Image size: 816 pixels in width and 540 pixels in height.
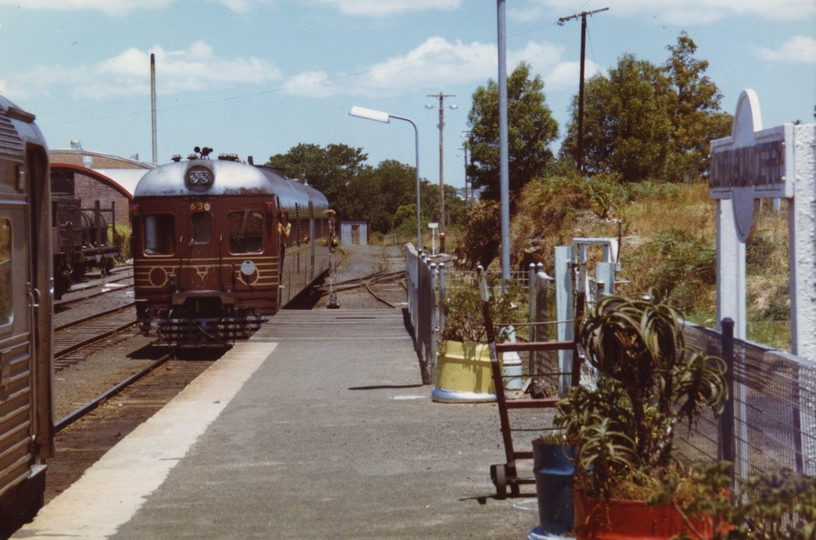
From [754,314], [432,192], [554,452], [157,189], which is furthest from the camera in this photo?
[432,192]

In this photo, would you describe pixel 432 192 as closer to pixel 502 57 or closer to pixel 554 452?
pixel 502 57

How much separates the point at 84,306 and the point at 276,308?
10611mm

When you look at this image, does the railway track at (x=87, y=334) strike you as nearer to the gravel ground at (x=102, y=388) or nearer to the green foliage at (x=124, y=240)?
the gravel ground at (x=102, y=388)

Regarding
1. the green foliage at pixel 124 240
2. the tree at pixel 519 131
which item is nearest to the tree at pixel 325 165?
the green foliage at pixel 124 240

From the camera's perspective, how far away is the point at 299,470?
806 centimetres

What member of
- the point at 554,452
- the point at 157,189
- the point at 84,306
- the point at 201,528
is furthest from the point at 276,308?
the point at 554,452

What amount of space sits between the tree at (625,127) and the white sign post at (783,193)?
3815cm

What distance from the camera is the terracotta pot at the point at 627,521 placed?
391 cm

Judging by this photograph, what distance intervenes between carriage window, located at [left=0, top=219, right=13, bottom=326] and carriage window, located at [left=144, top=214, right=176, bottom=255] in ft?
39.4

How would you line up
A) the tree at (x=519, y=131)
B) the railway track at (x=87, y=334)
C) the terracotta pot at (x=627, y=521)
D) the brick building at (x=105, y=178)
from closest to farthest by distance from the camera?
the terracotta pot at (x=627, y=521) < the railway track at (x=87, y=334) < the tree at (x=519, y=131) < the brick building at (x=105, y=178)

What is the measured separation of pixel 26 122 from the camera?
7.18m

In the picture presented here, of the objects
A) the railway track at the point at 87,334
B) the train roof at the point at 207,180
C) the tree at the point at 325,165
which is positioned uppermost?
the tree at the point at 325,165

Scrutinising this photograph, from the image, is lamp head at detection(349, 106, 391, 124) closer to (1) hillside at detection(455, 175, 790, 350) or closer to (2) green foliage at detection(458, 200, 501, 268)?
(1) hillside at detection(455, 175, 790, 350)

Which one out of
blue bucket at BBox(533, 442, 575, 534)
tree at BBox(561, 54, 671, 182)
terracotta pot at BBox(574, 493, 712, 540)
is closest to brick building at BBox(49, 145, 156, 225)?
tree at BBox(561, 54, 671, 182)
